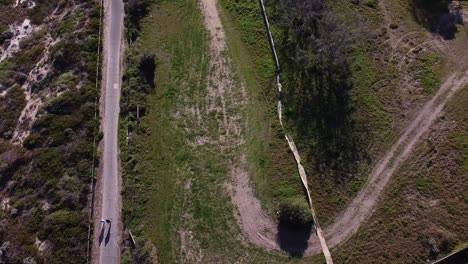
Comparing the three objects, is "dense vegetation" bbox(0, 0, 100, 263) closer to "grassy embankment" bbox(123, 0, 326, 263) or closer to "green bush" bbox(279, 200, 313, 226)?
"grassy embankment" bbox(123, 0, 326, 263)

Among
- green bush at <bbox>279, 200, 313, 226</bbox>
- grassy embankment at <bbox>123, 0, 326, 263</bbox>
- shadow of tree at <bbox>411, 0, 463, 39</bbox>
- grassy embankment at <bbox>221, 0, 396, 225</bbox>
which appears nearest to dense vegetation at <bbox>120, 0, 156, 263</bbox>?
grassy embankment at <bbox>123, 0, 326, 263</bbox>

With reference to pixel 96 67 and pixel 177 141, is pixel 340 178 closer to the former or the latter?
pixel 177 141

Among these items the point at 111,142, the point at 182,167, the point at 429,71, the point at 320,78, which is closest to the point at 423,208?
the point at 429,71

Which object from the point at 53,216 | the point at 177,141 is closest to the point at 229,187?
the point at 177,141

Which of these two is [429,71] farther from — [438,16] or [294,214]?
[294,214]

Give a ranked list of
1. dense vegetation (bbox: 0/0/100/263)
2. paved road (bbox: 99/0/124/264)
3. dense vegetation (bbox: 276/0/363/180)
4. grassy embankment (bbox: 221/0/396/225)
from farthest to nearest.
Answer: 1. dense vegetation (bbox: 276/0/363/180)
2. grassy embankment (bbox: 221/0/396/225)
3. dense vegetation (bbox: 0/0/100/263)
4. paved road (bbox: 99/0/124/264)

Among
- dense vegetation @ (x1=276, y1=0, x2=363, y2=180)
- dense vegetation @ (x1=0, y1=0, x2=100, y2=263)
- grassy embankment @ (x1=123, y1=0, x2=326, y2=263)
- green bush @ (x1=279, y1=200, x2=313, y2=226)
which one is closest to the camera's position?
green bush @ (x1=279, y1=200, x2=313, y2=226)

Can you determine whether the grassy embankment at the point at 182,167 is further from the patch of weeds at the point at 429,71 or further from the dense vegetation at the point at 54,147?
the patch of weeds at the point at 429,71

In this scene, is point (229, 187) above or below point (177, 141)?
below
